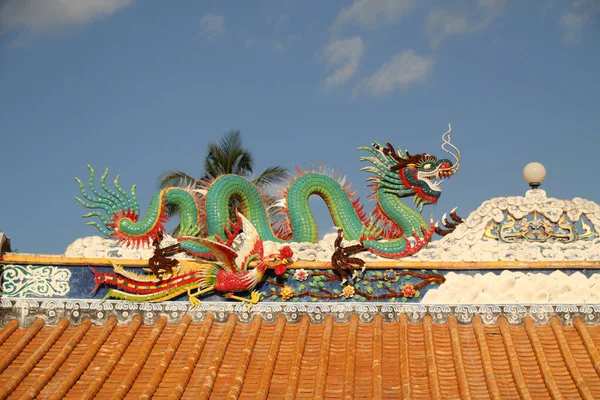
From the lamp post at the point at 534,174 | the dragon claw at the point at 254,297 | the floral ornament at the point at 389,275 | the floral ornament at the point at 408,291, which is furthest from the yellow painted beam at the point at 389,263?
the lamp post at the point at 534,174

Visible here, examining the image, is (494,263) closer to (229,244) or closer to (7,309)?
(229,244)

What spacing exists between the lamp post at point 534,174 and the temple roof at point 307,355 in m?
1.78

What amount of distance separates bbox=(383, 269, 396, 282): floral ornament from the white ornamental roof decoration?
1.10 ft

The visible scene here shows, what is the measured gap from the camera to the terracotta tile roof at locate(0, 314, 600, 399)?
32.4 ft

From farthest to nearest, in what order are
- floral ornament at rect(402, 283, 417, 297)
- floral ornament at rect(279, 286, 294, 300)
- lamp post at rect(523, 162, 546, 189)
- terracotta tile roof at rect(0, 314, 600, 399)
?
1. lamp post at rect(523, 162, 546, 189)
2. floral ornament at rect(279, 286, 294, 300)
3. floral ornament at rect(402, 283, 417, 297)
4. terracotta tile roof at rect(0, 314, 600, 399)

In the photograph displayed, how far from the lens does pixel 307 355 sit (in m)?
10.6

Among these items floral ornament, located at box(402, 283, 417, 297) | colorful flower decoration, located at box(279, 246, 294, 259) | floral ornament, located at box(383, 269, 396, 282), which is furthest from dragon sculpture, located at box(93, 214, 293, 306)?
floral ornament, located at box(402, 283, 417, 297)

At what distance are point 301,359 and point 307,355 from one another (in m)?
0.17

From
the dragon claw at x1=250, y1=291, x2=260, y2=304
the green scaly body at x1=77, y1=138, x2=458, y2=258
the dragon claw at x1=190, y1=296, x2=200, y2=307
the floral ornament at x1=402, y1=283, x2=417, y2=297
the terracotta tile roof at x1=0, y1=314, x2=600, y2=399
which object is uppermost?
the green scaly body at x1=77, y1=138, x2=458, y2=258

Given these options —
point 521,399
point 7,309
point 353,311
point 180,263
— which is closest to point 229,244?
point 180,263

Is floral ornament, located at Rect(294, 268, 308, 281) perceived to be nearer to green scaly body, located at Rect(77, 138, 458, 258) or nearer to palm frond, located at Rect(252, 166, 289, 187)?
green scaly body, located at Rect(77, 138, 458, 258)

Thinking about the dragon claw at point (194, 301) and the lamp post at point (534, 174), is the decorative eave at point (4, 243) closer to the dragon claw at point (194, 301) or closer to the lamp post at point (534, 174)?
the dragon claw at point (194, 301)

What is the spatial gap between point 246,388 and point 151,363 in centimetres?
124

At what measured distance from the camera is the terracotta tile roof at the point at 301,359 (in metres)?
9.88
